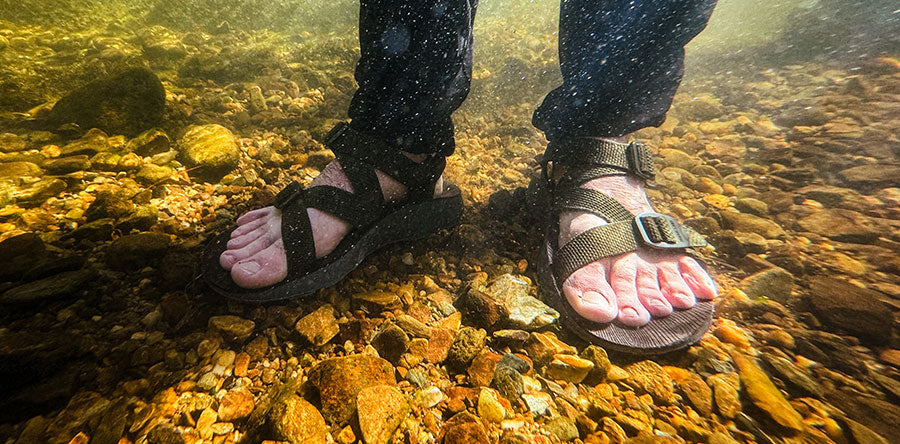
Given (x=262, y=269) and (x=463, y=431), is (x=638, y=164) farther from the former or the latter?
(x=262, y=269)

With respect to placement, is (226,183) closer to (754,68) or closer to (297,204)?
(297,204)

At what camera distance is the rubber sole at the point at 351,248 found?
3.33 feet

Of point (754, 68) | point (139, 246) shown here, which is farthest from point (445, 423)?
point (754, 68)

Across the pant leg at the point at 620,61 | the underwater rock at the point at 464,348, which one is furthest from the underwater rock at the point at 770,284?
the underwater rock at the point at 464,348

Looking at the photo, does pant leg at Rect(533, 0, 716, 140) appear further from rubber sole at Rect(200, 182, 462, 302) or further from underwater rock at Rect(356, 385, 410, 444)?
underwater rock at Rect(356, 385, 410, 444)

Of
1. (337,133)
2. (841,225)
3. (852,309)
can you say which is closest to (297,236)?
(337,133)

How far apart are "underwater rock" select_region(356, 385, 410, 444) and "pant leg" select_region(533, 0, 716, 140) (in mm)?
1422

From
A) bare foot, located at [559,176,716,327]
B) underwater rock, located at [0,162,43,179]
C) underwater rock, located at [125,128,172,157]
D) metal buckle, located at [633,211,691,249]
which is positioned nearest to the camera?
bare foot, located at [559,176,716,327]

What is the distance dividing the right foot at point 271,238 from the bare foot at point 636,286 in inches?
34.9

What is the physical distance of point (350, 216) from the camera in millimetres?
1192

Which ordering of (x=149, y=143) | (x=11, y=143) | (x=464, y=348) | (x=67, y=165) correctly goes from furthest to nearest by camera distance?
1. (x=149, y=143)
2. (x=11, y=143)
3. (x=67, y=165)
4. (x=464, y=348)

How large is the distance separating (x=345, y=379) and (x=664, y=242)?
129cm

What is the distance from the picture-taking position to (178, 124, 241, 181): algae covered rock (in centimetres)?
161

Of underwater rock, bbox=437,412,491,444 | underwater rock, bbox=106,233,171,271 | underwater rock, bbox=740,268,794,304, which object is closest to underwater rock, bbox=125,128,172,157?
underwater rock, bbox=106,233,171,271
